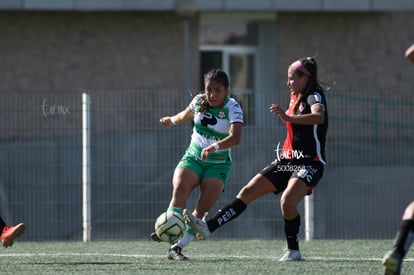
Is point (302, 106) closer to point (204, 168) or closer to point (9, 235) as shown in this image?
point (204, 168)

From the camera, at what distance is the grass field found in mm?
9281

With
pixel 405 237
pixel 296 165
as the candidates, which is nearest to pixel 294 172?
pixel 296 165

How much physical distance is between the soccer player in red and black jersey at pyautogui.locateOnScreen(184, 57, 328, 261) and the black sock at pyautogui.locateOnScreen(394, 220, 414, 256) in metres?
2.28

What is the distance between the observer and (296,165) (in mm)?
10055

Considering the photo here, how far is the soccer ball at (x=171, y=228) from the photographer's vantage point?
9.88m

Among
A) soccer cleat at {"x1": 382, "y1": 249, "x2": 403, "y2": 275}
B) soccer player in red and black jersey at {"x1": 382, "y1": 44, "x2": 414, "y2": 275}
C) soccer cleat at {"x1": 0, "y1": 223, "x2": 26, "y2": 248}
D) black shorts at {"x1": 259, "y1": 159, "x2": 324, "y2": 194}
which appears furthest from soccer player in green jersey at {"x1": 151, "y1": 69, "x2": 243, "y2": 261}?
soccer cleat at {"x1": 382, "y1": 249, "x2": 403, "y2": 275}

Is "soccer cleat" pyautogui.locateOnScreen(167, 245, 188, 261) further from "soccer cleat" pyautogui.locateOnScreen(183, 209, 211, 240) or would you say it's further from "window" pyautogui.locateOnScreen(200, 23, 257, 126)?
"window" pyautogui.locateOnScreen(200, 23, 257, 126)

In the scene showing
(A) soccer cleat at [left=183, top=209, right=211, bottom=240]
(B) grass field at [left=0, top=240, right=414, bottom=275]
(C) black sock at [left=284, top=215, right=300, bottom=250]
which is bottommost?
(B) grass field at [left=0, top=240, right=414, bottom=275]

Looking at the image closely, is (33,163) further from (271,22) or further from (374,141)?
(271,22)

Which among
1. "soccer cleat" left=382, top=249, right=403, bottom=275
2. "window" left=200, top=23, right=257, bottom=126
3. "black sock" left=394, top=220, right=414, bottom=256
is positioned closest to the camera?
"soccer cleat" left=382, top=249, right=403, bottom=275

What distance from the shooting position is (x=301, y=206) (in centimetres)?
1524

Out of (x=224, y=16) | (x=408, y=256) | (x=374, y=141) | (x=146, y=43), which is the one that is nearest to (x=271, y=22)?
(x=224, y=16)

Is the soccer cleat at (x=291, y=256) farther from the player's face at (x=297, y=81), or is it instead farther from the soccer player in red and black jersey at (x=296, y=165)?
the player's face at (x=297, y=81)

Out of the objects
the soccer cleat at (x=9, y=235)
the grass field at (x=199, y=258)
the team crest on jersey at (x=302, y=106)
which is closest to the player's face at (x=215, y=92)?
the team crest on jersey at (x=302, y=106)
